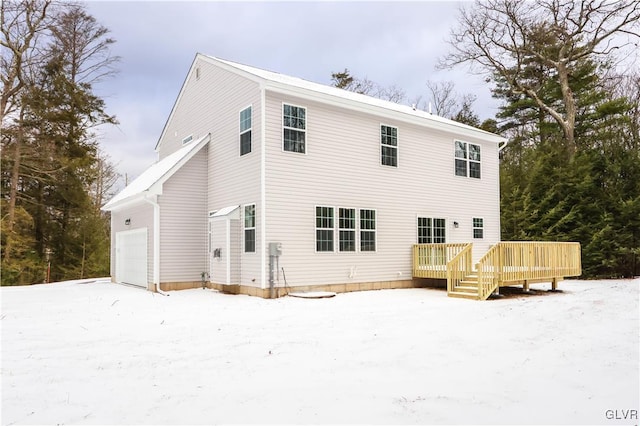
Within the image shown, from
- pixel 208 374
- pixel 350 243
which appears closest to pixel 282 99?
pixel 350 243

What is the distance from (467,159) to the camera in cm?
1688

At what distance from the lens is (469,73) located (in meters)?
24.7

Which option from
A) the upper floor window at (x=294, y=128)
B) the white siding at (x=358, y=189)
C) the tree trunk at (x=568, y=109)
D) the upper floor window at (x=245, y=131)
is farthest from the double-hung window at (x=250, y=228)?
the tree trunk at (x=568, y=109)

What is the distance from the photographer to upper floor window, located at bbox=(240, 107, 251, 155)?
41.4ft

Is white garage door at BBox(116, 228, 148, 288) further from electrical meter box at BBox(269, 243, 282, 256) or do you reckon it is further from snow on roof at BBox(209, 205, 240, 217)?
electrical meter box at BBox(269, 243, 282, 256)

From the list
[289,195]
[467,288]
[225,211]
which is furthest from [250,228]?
[467,288]

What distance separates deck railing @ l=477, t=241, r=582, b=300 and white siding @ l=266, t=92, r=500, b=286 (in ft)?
10.6

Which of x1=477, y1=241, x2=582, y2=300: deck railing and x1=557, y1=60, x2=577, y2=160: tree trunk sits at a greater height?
x1=557, y1=60, x2=577, y2=160: tree trunk

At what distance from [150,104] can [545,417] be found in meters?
29.8

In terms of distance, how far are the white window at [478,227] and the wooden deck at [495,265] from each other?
340cm

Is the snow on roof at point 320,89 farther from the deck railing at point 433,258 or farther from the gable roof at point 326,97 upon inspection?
the deck railing at point 433,258

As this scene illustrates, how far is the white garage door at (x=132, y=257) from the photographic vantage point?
14625 millimetres

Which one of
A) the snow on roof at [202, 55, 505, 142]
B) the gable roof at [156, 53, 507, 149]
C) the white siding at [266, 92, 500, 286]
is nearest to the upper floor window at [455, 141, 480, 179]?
the white siding at [266, 92, 500, 286]

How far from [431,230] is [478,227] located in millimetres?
2634
